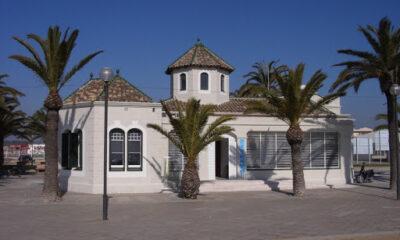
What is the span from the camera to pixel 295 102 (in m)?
22.4

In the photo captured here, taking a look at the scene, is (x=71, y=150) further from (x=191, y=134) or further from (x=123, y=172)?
(x=191, y=134)

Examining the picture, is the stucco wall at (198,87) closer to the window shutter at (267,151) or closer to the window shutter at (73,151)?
the window shutter at (267,151)

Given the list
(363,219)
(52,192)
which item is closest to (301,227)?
(363,219)

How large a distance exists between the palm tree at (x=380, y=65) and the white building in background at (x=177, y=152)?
3762 mm

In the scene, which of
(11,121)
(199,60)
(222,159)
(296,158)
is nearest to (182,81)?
(199,60)

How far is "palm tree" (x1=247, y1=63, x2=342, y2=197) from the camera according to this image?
22.2 meters

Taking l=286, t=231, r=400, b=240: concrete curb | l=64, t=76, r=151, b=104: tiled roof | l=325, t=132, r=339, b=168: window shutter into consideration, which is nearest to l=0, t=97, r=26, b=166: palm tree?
l=64, t=76, r=151, b=104: tiled roof

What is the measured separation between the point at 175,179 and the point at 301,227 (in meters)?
13.0

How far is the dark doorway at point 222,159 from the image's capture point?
28672mm

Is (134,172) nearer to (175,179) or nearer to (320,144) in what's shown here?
(175,179)

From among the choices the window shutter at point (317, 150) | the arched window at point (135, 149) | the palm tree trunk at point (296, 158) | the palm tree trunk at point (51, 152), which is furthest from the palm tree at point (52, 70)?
the window shutter at point (317, 150)

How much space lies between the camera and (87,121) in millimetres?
24078

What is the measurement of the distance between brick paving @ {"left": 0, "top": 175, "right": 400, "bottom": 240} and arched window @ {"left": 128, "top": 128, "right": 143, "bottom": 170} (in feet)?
5.85

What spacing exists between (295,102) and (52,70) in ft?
34.3
